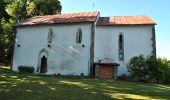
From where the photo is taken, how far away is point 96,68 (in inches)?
1190

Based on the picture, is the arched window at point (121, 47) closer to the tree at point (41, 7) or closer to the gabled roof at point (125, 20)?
the gabled roof at point (125, 20)

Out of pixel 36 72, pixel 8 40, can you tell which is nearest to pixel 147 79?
pixel 36 72

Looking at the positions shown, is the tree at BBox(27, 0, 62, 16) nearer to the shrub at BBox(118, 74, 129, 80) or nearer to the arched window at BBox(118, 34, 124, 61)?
the arched window at BBox(118, 34, 124, 61)

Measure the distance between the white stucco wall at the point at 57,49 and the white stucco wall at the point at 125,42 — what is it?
2.43 m

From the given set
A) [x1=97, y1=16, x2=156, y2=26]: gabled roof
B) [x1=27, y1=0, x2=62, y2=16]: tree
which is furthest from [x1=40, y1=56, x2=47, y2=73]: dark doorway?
[x1=27, y1=0, x2=62, y2=16]: tree

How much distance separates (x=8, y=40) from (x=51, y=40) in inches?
593

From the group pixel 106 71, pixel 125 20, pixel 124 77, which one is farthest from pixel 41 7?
pixel 124 77

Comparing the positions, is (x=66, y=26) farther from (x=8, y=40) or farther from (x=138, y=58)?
(x=8, y=40)

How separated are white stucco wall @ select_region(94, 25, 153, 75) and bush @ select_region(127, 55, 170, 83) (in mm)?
3014

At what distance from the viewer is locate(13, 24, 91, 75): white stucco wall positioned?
3052 centimetres

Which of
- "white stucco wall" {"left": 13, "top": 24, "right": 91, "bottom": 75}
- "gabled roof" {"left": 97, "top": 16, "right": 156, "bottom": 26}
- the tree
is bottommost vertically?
"white stucco wall" {"left": 13, "top": 24, "right": 91, "bottom": 75}

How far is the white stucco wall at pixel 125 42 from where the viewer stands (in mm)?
31859

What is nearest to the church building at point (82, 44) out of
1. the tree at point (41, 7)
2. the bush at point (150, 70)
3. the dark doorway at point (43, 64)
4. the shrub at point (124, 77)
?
the dark doorway at point (43, 64)

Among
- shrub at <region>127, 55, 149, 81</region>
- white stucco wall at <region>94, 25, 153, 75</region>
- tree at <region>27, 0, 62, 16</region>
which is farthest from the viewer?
tree at <region>27, 0, 62, 16</region>
